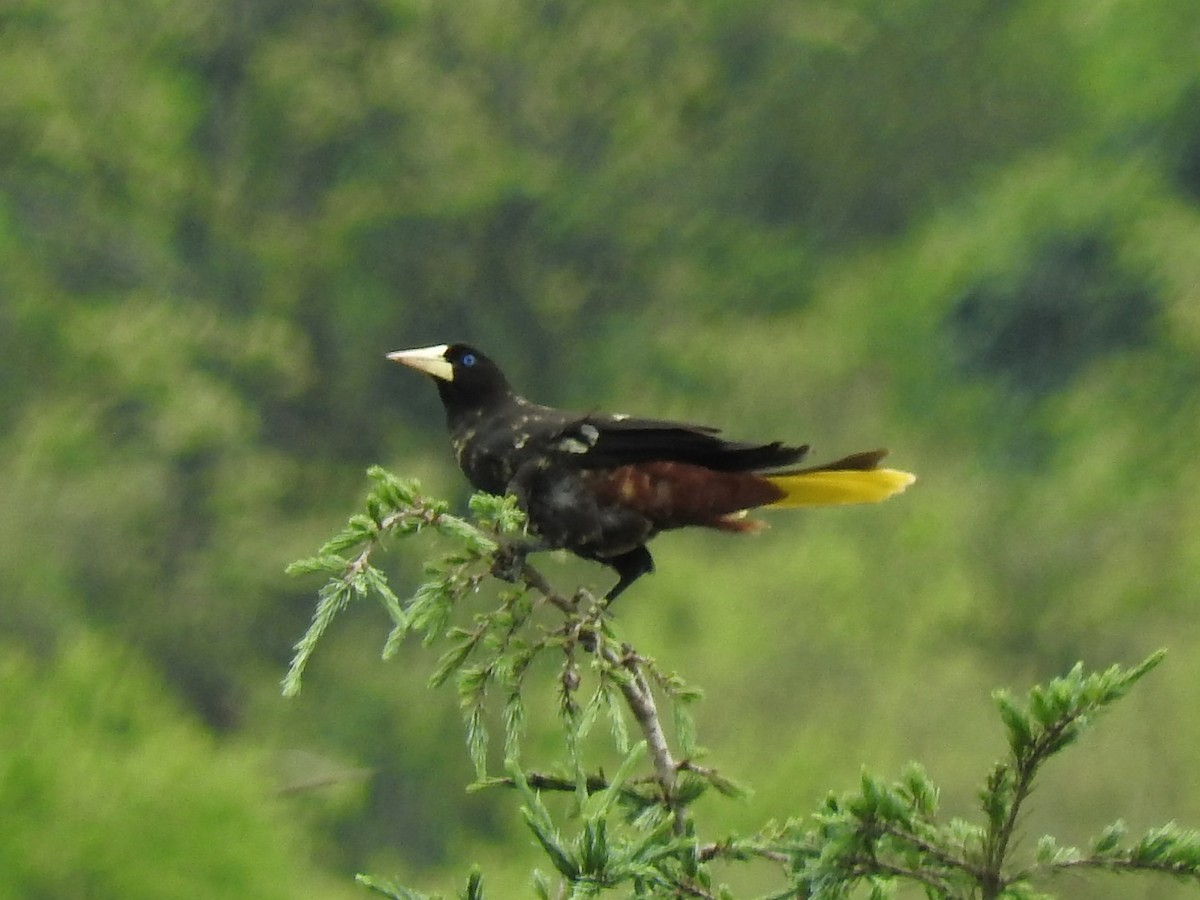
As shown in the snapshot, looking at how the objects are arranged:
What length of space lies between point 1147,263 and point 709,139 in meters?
8.41

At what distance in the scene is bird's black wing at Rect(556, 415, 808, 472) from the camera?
13.3 ft

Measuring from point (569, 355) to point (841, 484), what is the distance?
26.2 m

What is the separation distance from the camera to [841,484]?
3.99 meters

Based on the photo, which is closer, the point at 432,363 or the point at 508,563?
the point at 508,563

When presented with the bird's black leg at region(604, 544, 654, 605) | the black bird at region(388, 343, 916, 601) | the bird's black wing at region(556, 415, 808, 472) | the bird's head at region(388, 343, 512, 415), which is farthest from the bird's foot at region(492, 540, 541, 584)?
the bird's head at region(388, 343, 512, 415)

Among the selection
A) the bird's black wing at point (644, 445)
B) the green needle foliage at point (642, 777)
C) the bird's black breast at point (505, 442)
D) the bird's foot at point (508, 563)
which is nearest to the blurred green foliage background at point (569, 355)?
the bird's black breast at point (505, 442)

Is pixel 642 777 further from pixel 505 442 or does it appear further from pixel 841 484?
pixel 505 442

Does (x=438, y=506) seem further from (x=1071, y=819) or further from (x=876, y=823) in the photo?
(x=1071, y=819)

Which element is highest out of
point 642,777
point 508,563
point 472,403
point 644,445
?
point 472,403

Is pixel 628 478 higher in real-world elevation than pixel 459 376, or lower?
lower

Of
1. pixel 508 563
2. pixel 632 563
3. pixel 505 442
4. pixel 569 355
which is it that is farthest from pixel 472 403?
pixel 569 355

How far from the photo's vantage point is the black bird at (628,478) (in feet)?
13.2

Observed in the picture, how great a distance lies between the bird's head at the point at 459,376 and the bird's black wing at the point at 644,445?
33 cm

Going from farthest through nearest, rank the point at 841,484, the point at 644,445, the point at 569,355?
the point at 569,355 < the point at 644,445 < the point at 841,484
